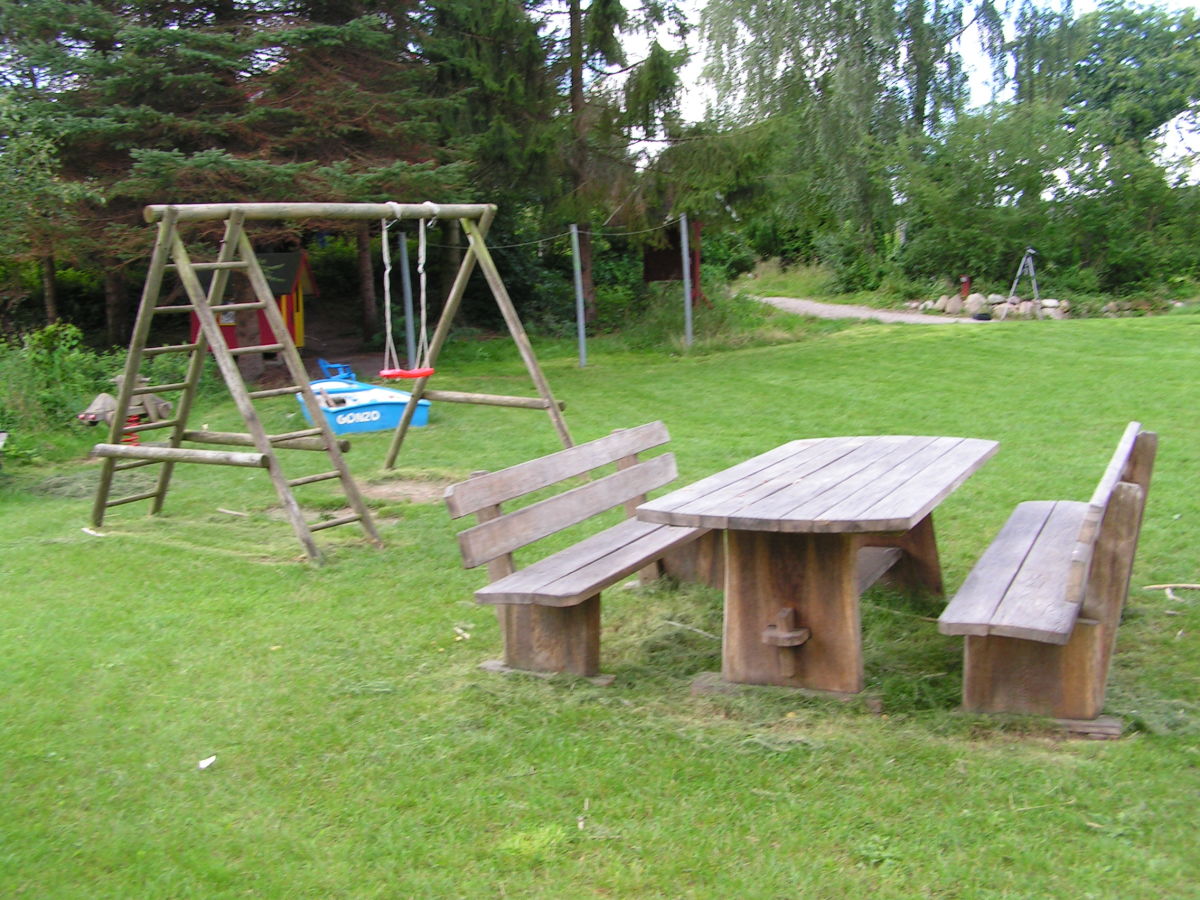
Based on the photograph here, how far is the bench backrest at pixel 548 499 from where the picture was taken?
426 centimetres

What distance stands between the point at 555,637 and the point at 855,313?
17915 millimetres

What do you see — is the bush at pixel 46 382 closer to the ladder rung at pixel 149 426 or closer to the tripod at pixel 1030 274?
the ladder rung at pixel 149 426

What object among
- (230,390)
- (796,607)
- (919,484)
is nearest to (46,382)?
(230,390)

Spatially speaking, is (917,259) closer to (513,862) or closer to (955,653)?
(955,653)

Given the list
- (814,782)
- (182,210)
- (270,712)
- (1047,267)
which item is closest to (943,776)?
(814,782)

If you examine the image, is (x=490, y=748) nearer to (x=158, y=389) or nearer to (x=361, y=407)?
(x=158, y=389)

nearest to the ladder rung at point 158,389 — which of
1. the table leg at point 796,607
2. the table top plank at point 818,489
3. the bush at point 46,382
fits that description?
the table top plank at point 818,489

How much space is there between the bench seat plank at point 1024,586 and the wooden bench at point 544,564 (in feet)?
4.21

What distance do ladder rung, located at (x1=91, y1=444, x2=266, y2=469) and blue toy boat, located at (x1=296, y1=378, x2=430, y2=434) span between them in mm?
3619

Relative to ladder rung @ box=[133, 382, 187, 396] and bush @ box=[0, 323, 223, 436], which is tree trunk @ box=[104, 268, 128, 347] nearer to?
bush @ box=[0, 323, 223, 436]

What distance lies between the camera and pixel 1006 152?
21.1 m

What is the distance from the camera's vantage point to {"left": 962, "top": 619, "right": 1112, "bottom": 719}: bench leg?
3604mm

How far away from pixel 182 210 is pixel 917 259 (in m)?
19.0

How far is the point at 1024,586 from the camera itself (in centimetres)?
396
